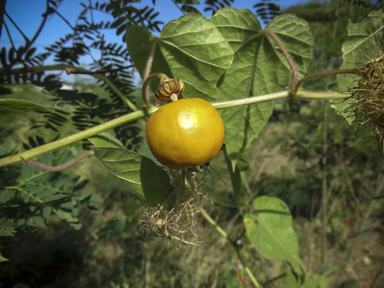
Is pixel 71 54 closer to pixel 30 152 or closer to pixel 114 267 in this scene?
pixel 30 152

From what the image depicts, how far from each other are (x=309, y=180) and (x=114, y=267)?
264 centimetres

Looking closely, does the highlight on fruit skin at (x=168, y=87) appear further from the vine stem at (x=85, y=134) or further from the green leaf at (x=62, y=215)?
the green leaf at (x=62, y=215)

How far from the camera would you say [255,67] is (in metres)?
0.82

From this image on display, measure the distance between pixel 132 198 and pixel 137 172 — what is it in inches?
57.5

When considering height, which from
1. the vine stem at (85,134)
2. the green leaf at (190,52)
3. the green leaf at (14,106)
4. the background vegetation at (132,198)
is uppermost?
the green leaf at (190,52)

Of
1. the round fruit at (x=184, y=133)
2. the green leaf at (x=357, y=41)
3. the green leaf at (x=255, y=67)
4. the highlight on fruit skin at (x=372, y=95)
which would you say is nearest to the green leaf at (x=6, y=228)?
the round fruit at (x=184, y=133)

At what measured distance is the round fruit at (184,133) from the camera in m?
0.42

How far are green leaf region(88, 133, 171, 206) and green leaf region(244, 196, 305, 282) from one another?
0.84 metres

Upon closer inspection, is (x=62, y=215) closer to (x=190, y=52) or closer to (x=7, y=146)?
(x=7, y=146)

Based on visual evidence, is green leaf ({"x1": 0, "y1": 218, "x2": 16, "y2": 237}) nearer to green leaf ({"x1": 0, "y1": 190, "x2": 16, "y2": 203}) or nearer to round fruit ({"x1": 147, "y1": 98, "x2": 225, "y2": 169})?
green leaf ({"x1": 0, "y1": 190, "x2": 16, "y2": 203})

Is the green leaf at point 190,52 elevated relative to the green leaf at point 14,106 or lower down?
elevated

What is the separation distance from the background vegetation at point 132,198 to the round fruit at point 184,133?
0.19 metres

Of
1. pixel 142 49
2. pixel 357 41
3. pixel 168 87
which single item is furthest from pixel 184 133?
pixel 357 41

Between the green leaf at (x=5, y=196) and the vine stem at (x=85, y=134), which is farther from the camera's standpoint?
the green leaf at (x=5, y=196)
